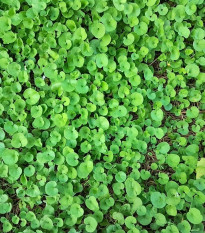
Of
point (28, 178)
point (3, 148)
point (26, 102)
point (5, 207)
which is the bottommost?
point (5, 207)

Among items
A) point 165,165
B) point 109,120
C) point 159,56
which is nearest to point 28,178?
point 109,120

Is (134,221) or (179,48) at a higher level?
(179,48)

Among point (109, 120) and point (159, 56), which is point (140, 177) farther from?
point (159, 56)

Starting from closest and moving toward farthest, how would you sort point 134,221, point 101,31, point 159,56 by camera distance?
point 134,221
point 101,31
point 159,56

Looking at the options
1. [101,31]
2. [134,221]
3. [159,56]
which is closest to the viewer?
[134,221]

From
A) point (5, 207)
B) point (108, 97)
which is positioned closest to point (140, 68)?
point (108, 97)

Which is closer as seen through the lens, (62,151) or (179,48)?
(62,151)
